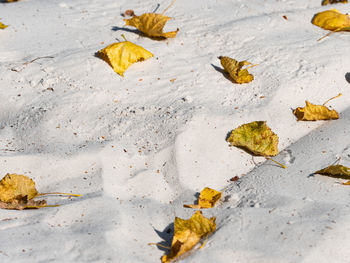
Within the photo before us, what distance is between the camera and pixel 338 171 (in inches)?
67.4

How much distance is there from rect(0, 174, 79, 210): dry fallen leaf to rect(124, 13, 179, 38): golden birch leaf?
1.31 metres

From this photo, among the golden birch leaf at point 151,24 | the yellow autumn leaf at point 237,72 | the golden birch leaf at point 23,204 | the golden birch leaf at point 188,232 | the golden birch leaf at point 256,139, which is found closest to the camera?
the golden birch leaf at point 188,232

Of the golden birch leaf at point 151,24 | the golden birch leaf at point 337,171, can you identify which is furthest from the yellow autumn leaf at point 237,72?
the golden birch leaf at point 337,171

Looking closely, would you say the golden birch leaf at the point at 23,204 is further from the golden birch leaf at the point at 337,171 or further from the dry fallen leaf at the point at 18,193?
the golden birch leaf at the point at 337,171

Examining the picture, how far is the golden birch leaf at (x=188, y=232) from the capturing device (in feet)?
4.77

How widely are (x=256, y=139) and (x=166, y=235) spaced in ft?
2.31

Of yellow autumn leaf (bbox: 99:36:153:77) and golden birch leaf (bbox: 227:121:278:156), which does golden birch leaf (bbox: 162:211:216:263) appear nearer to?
golden birch leaf (bbox: 227:121:278:156)

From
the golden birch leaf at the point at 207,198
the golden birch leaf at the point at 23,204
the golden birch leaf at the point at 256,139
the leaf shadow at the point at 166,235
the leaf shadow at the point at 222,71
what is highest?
the leaf shadow at the point at 222,71

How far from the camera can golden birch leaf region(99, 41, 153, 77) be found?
2.43m

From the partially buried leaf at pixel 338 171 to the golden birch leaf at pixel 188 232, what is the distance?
21.7 inches

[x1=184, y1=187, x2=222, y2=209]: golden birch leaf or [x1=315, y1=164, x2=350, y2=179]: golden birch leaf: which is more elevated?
[x1=315, y1=164, x2=350, y2=179]: golden birch leaf

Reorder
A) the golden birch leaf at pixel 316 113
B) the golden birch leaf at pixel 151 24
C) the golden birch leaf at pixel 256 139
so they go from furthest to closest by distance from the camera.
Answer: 1. the golden birch leaf at pixel 151 24
2. the golden birch leaf at pixel 316 113
3. the golden birch leaf at pixel 256 139

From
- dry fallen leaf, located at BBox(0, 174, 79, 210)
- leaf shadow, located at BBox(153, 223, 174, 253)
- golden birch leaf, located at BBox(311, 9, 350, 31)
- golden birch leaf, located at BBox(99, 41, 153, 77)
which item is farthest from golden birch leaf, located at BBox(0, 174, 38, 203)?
golden birch leaf, located at BBox(311, 9, 350, 31)

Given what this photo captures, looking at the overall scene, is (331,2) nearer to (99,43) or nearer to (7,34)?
(99,43)
